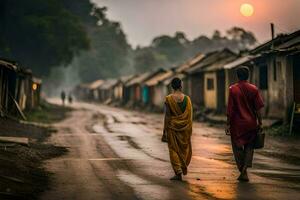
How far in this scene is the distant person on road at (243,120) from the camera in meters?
9.01

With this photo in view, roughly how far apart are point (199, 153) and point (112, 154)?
2465mm

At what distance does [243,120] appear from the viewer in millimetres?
9062

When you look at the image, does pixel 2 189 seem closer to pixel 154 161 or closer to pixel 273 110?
pixel 154 161

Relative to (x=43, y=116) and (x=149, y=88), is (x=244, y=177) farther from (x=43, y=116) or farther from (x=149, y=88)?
(x=149, y=88)

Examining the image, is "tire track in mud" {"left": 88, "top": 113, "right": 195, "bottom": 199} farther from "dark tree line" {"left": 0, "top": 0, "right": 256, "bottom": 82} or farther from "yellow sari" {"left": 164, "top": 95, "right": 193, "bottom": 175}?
"dark tree line" {"left": 0, "top": 0, "right": 256, "bottom": 82}

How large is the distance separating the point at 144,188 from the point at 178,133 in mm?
1736

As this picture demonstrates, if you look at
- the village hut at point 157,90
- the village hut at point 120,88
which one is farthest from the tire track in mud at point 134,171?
the village hut at point 120,88

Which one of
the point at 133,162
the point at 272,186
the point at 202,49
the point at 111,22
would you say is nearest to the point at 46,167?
the point at 133,162

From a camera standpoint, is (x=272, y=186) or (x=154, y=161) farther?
(x=154, y=161)

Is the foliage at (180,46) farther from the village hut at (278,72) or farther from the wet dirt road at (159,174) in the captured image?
the wet dirt road at (159,174)

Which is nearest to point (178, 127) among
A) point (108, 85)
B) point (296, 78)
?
point (296, 78)

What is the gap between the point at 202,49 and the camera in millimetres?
138625

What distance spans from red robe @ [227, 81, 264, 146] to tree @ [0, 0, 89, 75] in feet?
131

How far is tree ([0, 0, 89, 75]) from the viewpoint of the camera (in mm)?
50312
